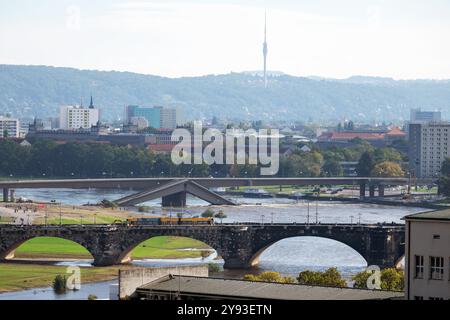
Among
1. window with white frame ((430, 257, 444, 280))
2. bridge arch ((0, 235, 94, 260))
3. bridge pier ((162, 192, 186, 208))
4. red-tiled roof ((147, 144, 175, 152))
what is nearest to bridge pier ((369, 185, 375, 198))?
bridge pier ((162, 192, 186, 208))

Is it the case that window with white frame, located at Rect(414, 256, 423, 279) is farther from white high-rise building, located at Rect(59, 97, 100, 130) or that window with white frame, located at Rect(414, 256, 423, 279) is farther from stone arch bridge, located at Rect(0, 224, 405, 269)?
white high-rise building, located at Rect(59, 97, 100, 130)

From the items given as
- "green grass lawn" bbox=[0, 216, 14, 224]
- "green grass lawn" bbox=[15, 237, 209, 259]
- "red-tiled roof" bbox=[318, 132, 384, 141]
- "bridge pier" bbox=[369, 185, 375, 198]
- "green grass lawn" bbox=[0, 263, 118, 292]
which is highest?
"red-tiled roof" bbox=[318, 132, 384, 141]

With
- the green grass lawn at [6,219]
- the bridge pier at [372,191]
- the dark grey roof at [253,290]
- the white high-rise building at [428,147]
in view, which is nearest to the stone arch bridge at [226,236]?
the green grass lawn at [6,219]

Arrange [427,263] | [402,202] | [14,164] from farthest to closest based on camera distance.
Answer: [14,164] → [402,202] → [427,263]
